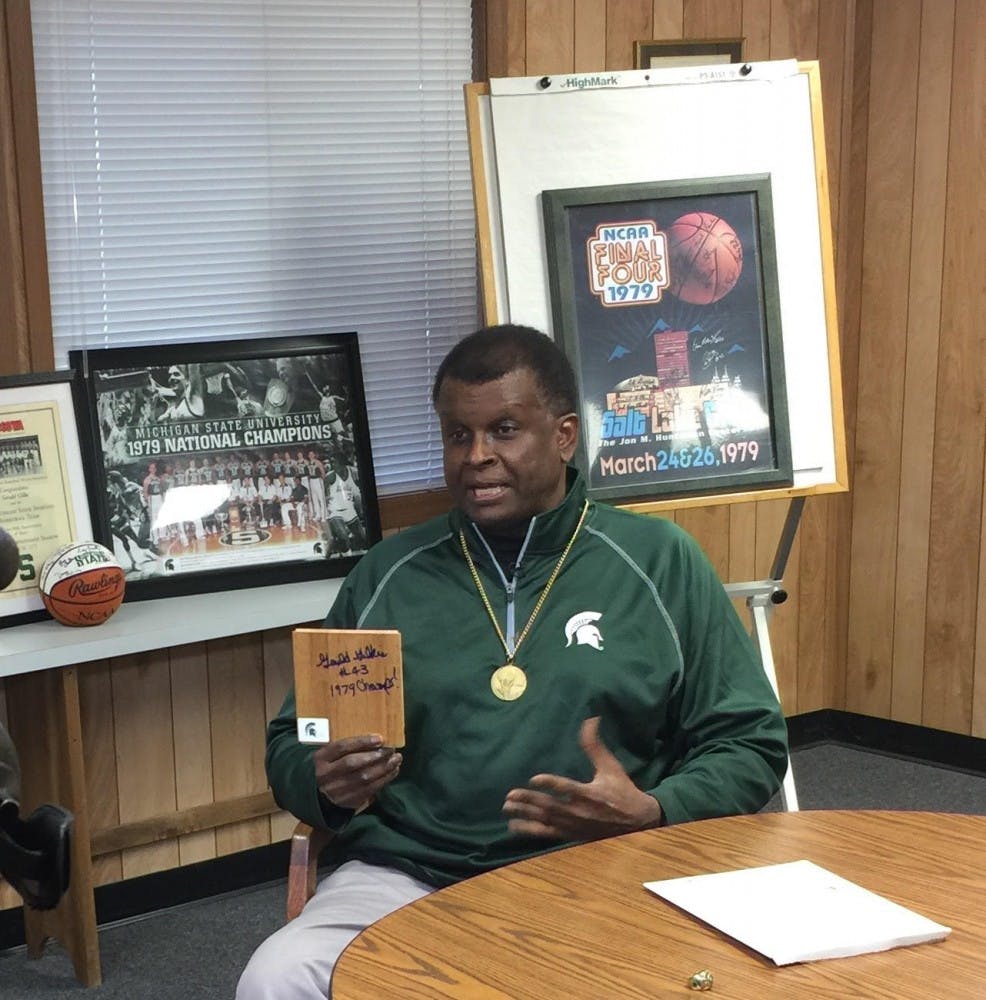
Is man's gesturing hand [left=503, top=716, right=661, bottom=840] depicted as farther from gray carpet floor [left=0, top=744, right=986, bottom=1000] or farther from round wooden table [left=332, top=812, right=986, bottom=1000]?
gray carpet floor [left=0, top=744, right=986, bottom=1000]

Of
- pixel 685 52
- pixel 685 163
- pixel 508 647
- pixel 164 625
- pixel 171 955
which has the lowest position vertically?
pixel 171 955

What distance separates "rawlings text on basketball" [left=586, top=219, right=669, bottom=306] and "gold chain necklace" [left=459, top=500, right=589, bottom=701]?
2.74 ft

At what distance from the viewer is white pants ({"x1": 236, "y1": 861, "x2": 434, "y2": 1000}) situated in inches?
62.3

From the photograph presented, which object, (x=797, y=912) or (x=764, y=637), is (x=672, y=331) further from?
(x=797, y=912)

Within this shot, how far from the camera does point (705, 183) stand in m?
2.75

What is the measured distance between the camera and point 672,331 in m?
2.73

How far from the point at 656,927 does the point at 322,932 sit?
20.9 inches

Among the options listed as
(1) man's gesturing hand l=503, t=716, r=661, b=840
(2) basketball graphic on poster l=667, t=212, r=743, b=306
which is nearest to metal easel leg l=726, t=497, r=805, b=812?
(2) basketball graphic on poster l=667, t=212, r=743, b=306

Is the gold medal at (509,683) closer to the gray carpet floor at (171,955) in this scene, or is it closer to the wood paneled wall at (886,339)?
the gray carpet floor at (171,955)

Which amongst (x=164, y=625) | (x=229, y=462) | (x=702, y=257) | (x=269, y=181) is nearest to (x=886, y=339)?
(x=702, y=257)

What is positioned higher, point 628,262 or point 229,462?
point 628,262

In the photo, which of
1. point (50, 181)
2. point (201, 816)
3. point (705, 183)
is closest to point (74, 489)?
point (50, 181)

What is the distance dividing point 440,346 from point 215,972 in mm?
1478

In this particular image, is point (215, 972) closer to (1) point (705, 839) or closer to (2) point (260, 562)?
(2) point (260, 562)
